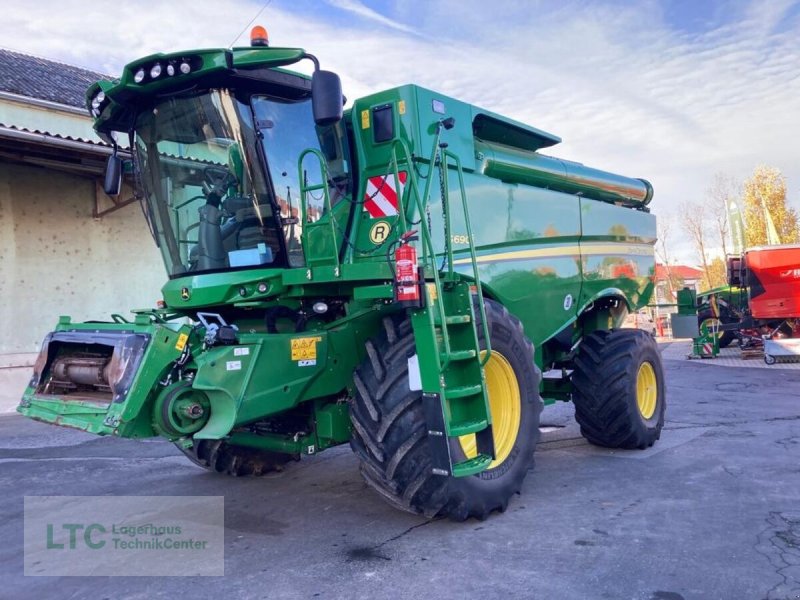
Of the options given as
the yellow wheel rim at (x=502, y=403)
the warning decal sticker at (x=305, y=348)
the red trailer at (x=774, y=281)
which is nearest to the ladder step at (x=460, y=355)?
the yellow wheel rim at (x=502, y=403)

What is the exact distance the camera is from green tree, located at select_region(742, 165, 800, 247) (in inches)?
1204

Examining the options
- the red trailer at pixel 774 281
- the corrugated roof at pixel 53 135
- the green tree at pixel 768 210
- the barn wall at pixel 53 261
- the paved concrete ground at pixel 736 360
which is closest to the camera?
the corrugated roof at pixel 53 135

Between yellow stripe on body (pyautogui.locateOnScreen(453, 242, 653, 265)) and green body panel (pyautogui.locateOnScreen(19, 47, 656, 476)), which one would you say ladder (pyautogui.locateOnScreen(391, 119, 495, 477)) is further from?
yellow stripe on body (pyautogui.locateOnScreen(453, 242, 653, 265))

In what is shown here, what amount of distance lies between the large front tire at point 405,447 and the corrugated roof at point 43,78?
8.54 metres

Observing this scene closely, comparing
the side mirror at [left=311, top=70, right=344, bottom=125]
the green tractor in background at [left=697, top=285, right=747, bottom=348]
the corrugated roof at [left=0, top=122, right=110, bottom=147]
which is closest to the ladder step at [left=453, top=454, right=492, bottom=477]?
the side mirror at [left=311, top=70, right=344, bottom=125]

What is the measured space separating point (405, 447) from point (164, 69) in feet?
8.79

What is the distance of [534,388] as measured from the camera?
464cm

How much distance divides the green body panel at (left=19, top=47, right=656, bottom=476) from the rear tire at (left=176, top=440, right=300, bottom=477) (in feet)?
2.23

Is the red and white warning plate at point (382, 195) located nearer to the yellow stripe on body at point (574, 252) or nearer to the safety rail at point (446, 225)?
the safety rail at point (446, 225)

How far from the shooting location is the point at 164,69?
13.4ft

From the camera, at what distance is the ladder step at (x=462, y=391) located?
3803 millimetres

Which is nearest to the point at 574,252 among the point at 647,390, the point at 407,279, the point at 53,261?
the point at 647,390

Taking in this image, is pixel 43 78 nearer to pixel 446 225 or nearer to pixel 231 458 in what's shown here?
pixel 231 458

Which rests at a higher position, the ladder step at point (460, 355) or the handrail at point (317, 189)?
the handrail at point (317, 189)
